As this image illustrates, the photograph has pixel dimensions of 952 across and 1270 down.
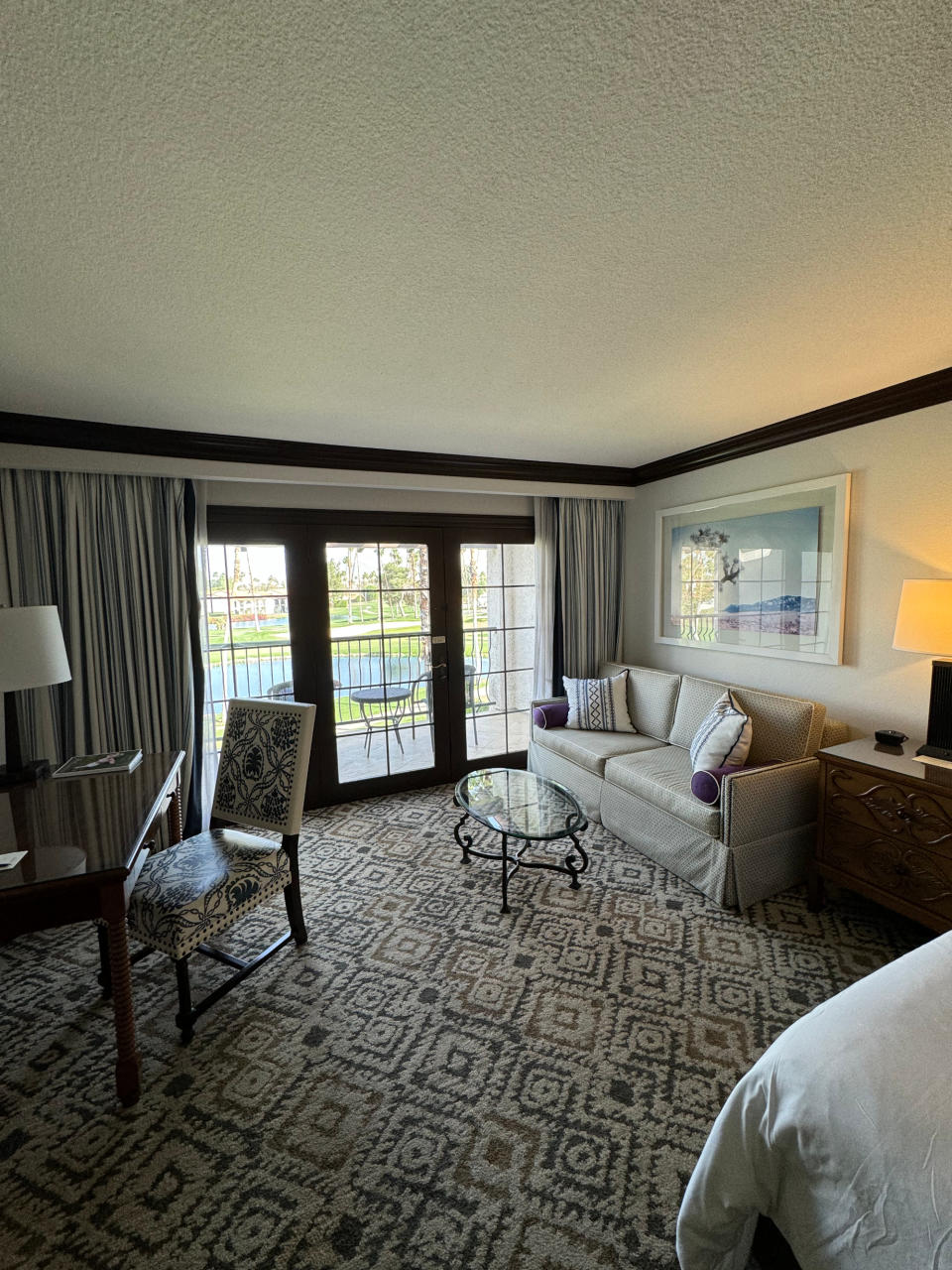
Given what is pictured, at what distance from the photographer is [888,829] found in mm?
2264

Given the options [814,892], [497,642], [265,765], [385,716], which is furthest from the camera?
[497,642]

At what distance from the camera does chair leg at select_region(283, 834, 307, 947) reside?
231 centimetres

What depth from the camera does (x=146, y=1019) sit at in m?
2.00

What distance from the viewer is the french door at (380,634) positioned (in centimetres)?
362

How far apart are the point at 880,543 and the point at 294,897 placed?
3328 millimetres

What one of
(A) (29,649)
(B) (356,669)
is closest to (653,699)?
(B) (356,669)

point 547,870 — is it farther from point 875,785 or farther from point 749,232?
point 749,232

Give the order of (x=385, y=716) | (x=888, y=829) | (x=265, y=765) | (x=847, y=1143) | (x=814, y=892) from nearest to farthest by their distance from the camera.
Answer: (x=847, y=1143), (x=888, y=829), (x=265, y=765), (x=814, y=892), (x=385, y=716)

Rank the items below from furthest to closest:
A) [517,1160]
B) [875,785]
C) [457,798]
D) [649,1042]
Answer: [457,798]
[875,785]
[649,1042]
[517,1160]

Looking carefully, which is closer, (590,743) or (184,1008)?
(184,1008)

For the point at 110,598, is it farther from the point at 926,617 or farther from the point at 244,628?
the point at 926,617

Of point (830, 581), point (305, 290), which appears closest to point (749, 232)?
point (305, 290)

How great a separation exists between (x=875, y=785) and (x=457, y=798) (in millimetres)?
1998

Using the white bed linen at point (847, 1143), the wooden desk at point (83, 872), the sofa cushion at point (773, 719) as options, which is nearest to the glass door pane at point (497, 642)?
the sofa cushion at point (773, 719)
